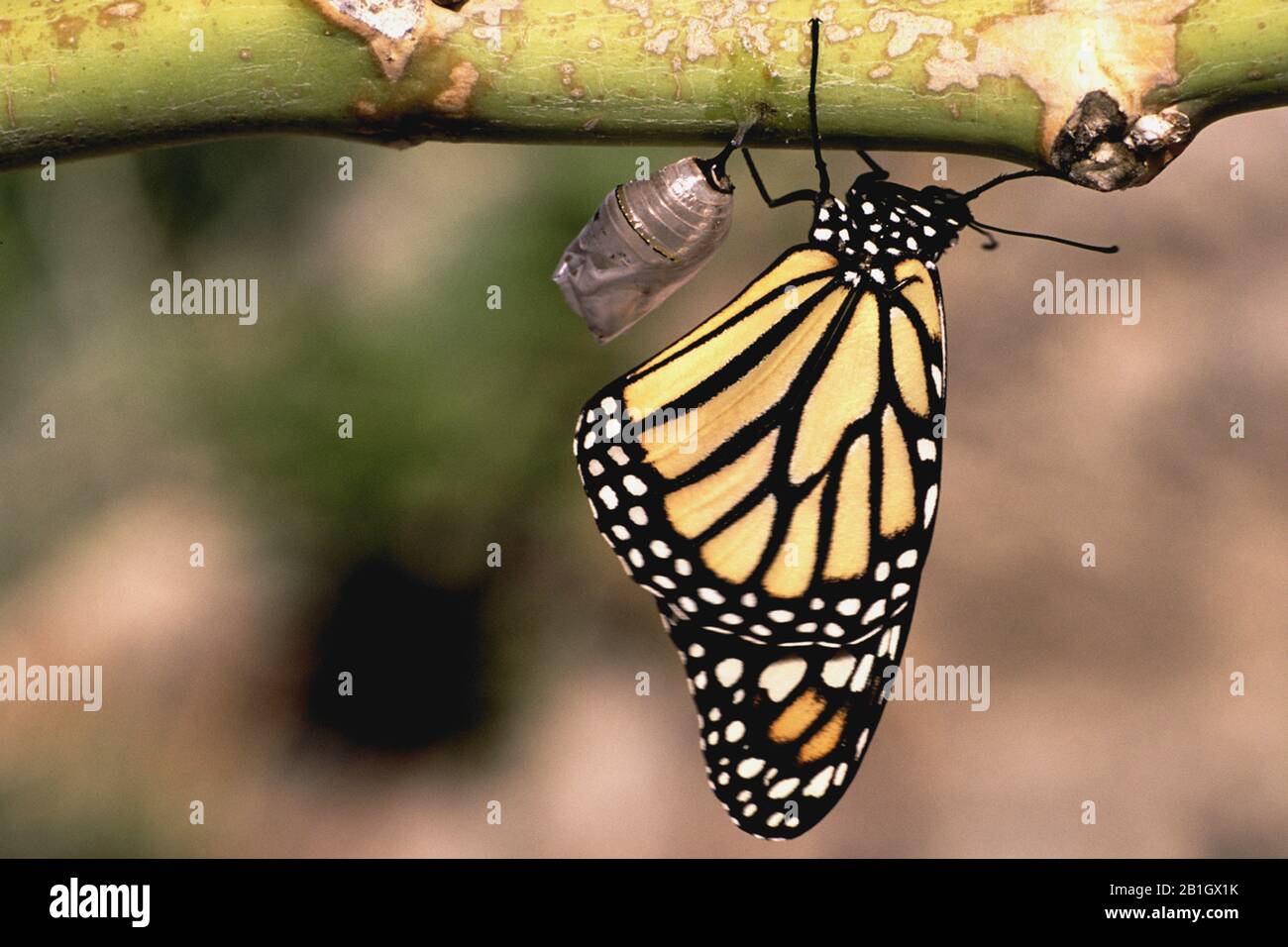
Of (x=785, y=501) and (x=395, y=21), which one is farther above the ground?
(x=395, y=21)

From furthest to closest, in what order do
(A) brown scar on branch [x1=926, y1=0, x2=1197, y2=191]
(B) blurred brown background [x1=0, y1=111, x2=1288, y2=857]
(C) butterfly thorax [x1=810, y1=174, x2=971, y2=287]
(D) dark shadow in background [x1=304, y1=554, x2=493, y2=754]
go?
(D) dark shadow in background [x1=304, y1=554, x2=493, y2=754]
(B) blurred brown background [x1=0, y1=111, x2=1288, y2=857]
(C) butterfly thorax [x1=810, y1=174, x2=971, y2=287]
(A) brown scar on branch [x1=926, y1=0, x2=1197, y2=191]

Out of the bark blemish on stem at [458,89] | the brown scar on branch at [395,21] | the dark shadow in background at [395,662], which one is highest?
the brown scar on branch at [395,21]

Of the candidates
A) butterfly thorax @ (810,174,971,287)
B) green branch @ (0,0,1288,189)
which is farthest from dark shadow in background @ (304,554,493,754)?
green branch @ (0,0,1288,189)

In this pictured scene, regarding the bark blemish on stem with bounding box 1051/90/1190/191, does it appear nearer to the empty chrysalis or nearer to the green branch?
the green branch

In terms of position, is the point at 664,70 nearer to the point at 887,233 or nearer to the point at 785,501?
the point at 887,233

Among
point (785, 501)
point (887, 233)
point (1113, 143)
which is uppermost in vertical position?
point (887, 233)

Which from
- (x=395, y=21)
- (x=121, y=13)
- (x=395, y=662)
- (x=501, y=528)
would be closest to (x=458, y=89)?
(x=395, y=21)

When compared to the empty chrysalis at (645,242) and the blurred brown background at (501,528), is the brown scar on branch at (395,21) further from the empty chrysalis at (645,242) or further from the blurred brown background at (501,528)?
the blurred brown background at (501,528)

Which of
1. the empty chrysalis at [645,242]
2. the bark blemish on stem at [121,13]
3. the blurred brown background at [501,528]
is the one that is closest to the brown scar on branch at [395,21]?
the bark blemish on stem at [121,13]
